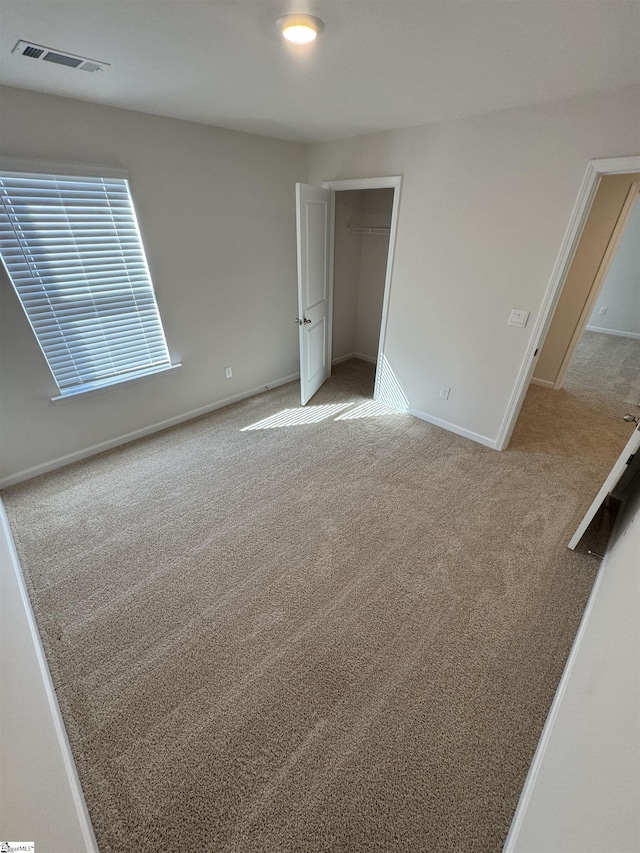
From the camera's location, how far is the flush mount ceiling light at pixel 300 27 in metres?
1.19

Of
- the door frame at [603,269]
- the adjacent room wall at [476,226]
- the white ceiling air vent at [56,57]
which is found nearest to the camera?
the white ceiling air vent at [56,57]

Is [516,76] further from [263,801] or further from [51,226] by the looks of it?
[263,801]

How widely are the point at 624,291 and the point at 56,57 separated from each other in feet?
23.9

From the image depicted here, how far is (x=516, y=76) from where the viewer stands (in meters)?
1.63

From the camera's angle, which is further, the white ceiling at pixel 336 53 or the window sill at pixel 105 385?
the window sill at pixel 105 385

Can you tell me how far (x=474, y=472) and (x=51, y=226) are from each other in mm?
3404

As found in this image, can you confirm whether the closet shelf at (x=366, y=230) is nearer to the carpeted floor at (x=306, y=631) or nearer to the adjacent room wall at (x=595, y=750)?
the carpeted floor at (x=306, y=631)

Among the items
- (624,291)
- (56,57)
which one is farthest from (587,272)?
(56,57)

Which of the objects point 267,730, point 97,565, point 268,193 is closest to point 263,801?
point 267,730

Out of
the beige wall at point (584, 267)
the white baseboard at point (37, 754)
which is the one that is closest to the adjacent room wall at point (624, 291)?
the beige wall at point (584, 267)

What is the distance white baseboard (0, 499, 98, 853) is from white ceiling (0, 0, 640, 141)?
2.15 meters

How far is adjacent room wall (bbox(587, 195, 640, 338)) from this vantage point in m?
5.24

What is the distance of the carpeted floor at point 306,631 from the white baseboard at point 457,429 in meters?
0.18

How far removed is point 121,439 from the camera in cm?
296
